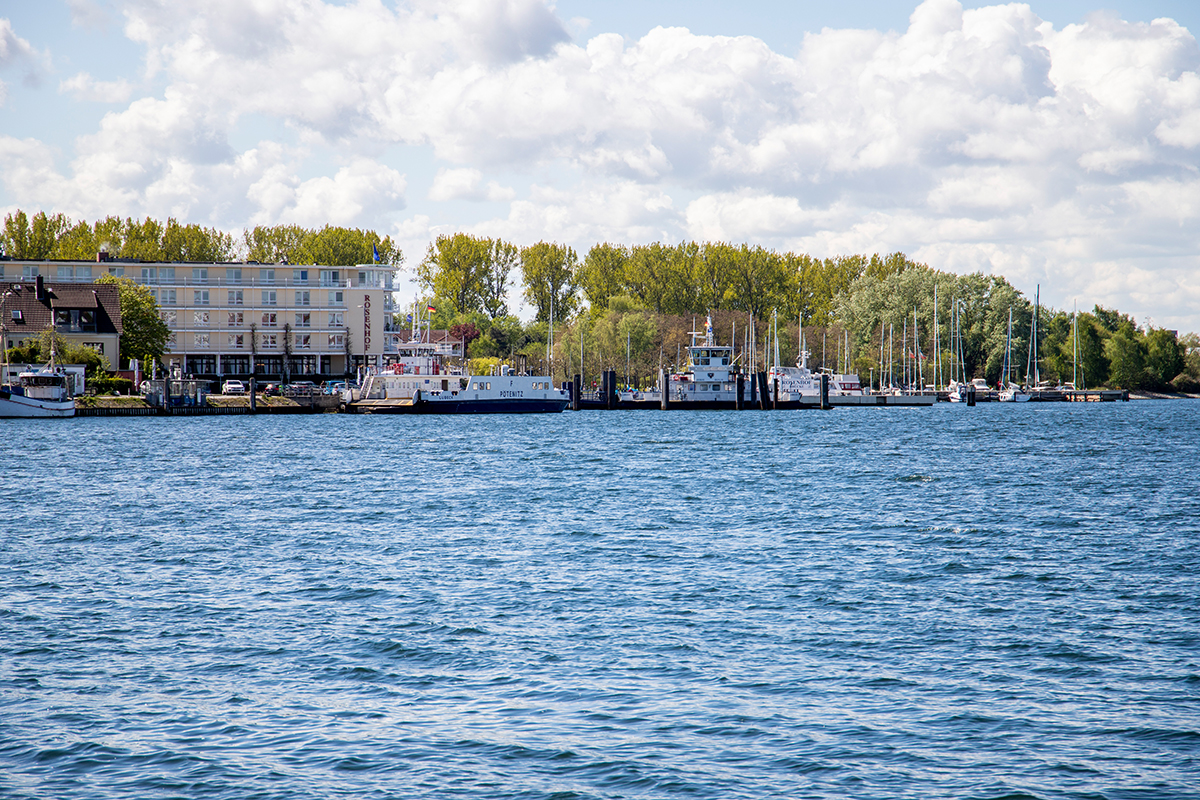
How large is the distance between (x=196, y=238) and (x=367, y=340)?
29.5 metres

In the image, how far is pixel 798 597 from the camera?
75.3 feet

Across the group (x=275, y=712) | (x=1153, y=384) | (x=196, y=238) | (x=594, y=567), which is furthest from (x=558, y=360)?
(x=275, y=712)

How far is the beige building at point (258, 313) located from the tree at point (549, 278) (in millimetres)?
30244

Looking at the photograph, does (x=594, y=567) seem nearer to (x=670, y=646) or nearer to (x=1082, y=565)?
(x=670, y=646)

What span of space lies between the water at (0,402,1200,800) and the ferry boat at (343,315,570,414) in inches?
2423

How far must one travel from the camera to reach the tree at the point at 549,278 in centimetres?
15662

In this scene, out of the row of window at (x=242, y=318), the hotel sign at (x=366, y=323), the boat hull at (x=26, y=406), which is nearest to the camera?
the boat hull at (x=26, y=406)

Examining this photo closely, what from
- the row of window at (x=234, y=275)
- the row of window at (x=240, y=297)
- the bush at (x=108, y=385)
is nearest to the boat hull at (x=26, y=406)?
the bush at (x=108, y=385)

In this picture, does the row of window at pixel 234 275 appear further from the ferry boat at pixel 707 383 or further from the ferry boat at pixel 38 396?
the ferry boat at pixel 707 383

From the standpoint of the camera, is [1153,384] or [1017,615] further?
[1153,384]

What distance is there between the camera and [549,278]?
15725cm

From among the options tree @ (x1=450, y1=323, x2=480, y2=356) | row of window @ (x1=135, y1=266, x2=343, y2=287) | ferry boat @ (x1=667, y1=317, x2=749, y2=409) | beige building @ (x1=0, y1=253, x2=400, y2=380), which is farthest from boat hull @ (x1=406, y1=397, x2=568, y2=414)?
tree @ (x1=450, y1=323, x2=480, y2=356)

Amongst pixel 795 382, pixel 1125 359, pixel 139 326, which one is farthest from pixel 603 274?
pixel 1125 359

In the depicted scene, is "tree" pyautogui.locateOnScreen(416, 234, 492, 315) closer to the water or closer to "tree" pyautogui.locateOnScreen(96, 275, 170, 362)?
"tree" pyautogui.locateOnScreen(96, 275, 170, 362)
